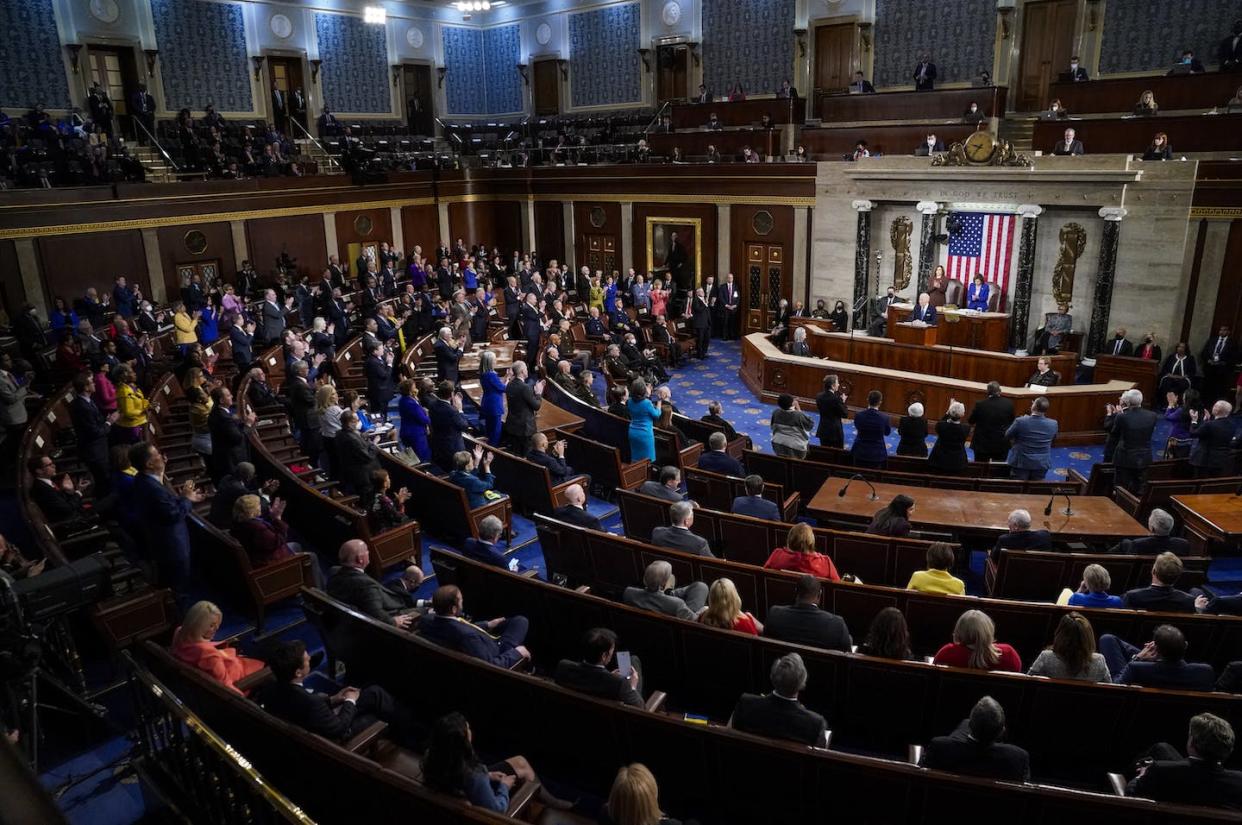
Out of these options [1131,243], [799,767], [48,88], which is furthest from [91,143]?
[1131,243]

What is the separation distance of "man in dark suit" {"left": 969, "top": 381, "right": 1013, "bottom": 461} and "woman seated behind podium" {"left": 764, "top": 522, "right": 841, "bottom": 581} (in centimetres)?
452

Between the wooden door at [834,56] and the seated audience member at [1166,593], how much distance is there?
Answer: 16560 millimetres

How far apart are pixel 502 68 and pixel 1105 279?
18.6 meters

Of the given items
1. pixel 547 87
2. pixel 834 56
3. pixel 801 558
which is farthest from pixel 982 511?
pixel 547 87

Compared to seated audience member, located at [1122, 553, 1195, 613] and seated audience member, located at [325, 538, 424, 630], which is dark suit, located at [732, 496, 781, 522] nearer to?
seated audience member, located at [1122, 553, 1195, 613]

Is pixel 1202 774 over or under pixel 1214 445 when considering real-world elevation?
over

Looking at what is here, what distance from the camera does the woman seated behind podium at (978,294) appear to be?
14.8m

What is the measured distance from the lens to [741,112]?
62.1ft

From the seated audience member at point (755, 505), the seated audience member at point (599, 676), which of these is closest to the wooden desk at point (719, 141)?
the seated audience member at point (755, 505)

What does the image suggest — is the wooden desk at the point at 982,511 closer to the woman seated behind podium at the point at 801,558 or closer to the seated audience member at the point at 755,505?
the seated audience member at the point at 755,505

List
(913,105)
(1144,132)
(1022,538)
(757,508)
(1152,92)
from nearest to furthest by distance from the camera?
(1022,538)
(757,508)
(1144,132)
(1152,92)
(913,105)

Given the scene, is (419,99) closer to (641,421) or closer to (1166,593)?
(641,421)

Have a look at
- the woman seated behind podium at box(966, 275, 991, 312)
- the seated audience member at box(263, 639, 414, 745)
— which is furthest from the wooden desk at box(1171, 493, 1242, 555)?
the woman seated behind podium at box(966, 275, 991, 312)

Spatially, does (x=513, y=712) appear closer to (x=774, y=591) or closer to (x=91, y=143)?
(x=774, y=591)
